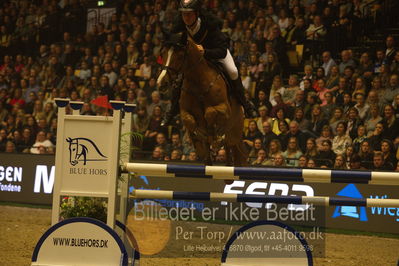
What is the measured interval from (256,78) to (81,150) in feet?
24.2

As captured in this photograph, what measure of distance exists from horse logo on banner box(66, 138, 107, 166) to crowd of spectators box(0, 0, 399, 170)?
215 inches

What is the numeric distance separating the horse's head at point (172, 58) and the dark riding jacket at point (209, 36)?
26cm

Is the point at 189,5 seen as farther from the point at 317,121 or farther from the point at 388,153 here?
the point at 317,121

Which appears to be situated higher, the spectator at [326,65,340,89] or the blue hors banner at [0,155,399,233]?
the spectator at [326,65,340,89]

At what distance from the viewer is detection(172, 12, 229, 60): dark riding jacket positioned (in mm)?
6551

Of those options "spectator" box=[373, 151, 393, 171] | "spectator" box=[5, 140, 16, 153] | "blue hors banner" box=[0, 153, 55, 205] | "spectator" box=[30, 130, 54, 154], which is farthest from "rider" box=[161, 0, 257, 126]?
"spectator" box=[5, 140, 16, 153]

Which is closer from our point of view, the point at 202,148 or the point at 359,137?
the point at 202,148

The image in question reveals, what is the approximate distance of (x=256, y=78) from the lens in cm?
1200

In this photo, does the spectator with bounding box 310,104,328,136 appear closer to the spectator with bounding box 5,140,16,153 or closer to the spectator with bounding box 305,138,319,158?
the spectator with bounding box 305,138,319,158

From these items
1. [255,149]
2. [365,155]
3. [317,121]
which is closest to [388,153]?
[365,155]

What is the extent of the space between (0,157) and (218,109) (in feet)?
23.4

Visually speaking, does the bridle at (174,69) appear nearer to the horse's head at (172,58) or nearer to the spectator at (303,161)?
the horse's head at (172,58)

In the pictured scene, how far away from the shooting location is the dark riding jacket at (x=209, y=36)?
21.5ft

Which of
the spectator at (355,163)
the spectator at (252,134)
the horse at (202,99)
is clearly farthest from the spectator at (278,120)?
the horse at (202,99)
